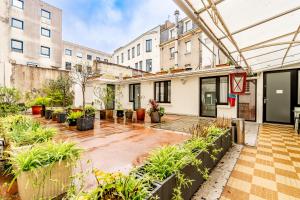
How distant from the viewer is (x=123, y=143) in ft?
13.1

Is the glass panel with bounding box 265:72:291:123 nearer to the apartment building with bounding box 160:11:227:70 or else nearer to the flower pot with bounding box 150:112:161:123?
the flower pot with bounding box 150:112:161:123

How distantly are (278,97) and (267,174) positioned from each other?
18.4 ft

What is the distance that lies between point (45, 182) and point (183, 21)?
1634 cm

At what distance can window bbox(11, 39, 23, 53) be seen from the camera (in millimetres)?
14266

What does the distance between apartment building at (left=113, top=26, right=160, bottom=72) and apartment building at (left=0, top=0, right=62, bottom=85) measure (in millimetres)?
8411

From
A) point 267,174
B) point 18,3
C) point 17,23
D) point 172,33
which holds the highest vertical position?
point 18,3

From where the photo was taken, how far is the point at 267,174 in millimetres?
2555

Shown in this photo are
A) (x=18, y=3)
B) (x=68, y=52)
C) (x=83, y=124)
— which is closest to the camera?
(x=83, y=124)

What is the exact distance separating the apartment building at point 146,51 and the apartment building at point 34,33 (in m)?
8.41

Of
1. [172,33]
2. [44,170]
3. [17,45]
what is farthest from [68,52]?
[44,170]

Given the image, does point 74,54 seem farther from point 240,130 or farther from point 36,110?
point 240,130

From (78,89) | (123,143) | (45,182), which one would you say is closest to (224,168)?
(123,143)

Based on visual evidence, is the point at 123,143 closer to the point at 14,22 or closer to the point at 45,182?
the point at 45,182

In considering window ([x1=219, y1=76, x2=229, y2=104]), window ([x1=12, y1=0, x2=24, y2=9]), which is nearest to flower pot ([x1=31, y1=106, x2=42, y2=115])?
window ([x1=219, y1=76, x2=229, y2=104])
